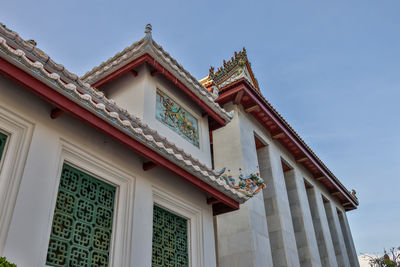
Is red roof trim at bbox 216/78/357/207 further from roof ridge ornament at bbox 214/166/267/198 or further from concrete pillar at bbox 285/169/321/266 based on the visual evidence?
roof ridge ornament at bbox 214/166/267/198

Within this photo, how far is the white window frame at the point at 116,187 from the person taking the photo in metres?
5.44

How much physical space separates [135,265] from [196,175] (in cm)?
188

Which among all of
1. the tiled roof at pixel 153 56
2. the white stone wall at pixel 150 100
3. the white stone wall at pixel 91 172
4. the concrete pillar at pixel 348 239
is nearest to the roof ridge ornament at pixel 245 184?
the white stone wall at pixel 91 172

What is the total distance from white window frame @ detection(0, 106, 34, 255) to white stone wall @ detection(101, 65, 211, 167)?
9.31 ft

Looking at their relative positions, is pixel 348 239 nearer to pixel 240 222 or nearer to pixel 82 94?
pixel 240 222

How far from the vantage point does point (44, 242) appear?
15.1 ft

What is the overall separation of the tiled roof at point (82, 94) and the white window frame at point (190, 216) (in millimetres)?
572

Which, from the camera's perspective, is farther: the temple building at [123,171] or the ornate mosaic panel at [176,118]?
the ornate mosaic panel at [176,118]

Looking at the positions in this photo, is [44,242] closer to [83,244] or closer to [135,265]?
[83,244]

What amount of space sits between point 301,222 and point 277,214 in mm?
2025

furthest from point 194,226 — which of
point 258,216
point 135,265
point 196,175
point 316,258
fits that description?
point 316,258

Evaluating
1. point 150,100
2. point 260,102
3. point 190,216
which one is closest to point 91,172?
point 190,216

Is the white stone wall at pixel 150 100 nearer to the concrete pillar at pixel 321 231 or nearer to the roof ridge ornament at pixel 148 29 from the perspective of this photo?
the roof ridge ornament at pixel 148 29

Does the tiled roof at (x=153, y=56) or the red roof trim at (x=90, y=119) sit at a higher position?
the tiled roof at (x=153, y=56)
